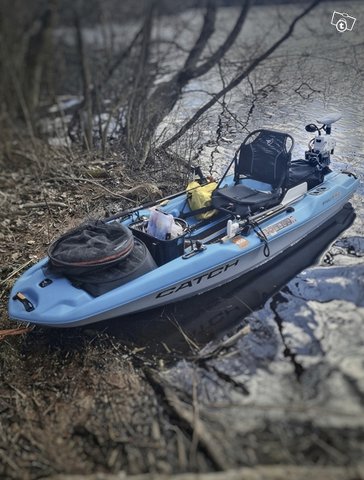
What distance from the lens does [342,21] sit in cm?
938

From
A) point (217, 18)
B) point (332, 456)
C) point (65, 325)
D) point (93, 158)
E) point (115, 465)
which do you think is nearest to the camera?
point (332, 456)

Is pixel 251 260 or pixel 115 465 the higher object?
pixel 251 260

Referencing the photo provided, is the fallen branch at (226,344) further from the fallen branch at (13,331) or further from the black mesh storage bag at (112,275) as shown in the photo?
the fallen branch at (13,331)

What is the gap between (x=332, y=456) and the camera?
113 inches

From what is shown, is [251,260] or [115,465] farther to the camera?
[251,260]

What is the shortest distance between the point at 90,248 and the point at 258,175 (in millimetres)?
2489

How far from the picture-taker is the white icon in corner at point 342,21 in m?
9.20

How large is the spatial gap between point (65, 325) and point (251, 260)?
214 centimetres

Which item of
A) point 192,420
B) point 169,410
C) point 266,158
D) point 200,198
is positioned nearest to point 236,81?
point 266,158

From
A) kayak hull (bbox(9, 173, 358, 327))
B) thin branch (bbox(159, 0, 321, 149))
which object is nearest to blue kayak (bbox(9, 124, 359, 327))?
kayak hull (bbox(9, 173, 358, 327))

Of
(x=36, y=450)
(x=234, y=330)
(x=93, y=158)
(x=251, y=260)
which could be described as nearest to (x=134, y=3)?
(x=93, y=158)

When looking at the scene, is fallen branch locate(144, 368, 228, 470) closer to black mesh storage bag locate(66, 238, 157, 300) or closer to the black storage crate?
black mesh storage bag locate(66, 238, 157, 300)

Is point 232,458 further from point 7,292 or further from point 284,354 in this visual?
point 7,292

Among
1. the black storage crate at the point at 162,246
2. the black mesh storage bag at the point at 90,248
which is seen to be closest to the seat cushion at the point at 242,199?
the black storage crate at the point at 162,246
